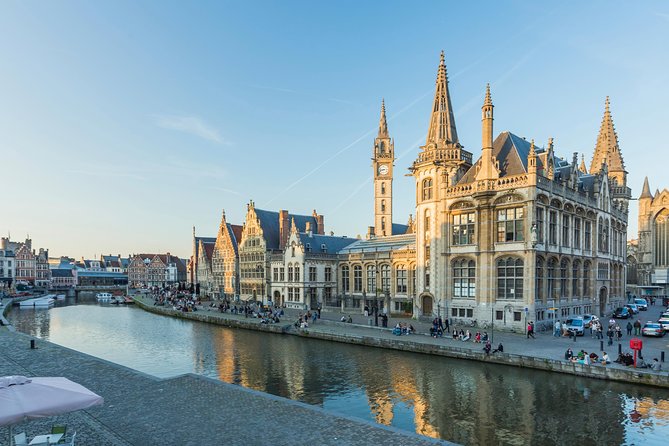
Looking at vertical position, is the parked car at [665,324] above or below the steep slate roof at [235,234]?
below

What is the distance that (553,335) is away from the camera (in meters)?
35.4

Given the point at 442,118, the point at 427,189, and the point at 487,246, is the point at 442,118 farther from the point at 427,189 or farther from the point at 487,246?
the point at 487,246

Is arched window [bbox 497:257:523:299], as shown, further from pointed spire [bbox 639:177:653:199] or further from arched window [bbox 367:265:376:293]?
pointed spire [bbox 639:177:653:199]

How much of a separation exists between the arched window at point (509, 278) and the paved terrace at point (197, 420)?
1037 inches

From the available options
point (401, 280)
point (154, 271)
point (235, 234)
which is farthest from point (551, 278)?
point (154, 271)

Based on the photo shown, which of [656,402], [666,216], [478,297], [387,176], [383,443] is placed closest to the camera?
[383,443]

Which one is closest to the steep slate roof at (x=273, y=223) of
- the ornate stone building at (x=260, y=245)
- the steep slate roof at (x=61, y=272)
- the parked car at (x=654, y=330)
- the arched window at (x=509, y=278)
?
the ornate stone building at (x=260, y=245)

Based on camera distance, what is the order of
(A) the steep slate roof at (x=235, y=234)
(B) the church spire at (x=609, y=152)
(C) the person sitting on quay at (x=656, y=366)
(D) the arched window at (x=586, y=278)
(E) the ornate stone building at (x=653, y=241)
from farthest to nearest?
(E) the ornate stone building at (x=653, y=241), (A) the steep slate roof at (x=235, y=234), (B) the church spire at (x=609, y=152), (D) the arched window at (x=586, y=278), (C) the person sitting on quay at (x=656, y=366)

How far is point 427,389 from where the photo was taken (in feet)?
76.1

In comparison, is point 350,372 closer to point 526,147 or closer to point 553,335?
point 553,335

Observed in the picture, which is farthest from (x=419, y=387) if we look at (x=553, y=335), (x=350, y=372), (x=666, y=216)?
(x=666, y=216)

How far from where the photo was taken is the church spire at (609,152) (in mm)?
61969

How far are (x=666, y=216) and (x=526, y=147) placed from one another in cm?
7927

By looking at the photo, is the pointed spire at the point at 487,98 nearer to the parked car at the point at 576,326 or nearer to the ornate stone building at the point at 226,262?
the parked car at the point at 576,326
